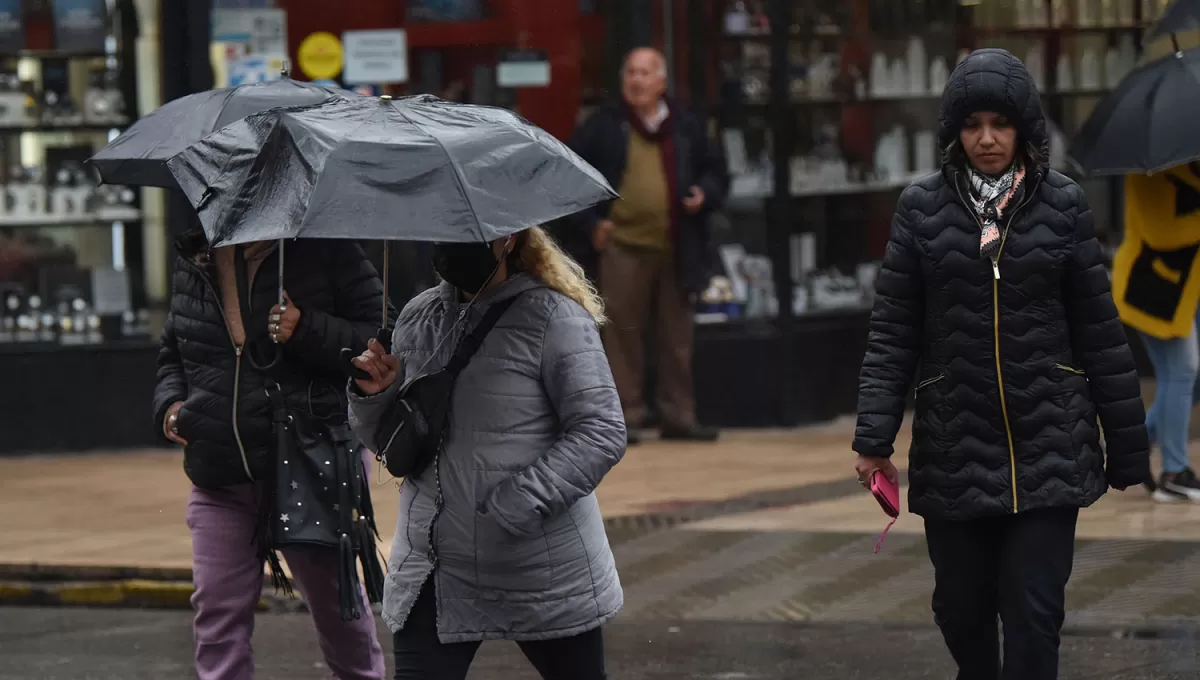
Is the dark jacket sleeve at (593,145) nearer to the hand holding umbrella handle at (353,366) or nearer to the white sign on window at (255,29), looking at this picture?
the white sign on window at (255,29)

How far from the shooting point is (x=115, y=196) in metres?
12.8

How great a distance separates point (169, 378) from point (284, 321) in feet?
1.92

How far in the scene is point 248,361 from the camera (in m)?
5.75

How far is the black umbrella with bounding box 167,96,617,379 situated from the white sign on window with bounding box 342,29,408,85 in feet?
26.3

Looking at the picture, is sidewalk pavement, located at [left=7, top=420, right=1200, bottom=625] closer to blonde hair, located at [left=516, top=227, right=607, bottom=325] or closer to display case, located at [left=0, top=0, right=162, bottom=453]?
display case, located at [left=0, top=0, right=162, bottom=453]

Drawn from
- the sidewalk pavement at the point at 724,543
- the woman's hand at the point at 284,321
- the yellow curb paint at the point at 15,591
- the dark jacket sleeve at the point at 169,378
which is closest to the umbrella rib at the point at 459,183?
the woman's hand at the point at 284,321

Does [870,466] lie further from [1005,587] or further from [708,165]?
[708,165]

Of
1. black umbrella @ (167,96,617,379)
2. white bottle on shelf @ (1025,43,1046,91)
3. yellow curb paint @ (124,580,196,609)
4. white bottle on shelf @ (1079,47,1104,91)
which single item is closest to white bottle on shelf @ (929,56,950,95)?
white bottle on shelf @ (1025,43,1046,91)

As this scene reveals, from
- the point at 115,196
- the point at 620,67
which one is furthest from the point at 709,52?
the point at 115,196

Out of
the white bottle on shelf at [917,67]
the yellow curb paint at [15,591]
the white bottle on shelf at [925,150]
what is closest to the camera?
the yellow curb paint at [15,591]

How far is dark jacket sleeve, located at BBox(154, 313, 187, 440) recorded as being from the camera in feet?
19.5

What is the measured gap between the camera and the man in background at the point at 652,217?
12.1 m

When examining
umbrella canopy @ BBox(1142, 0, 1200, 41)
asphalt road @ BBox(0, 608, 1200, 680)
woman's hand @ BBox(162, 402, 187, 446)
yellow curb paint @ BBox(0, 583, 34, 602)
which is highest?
umbrella canopy @ BBox(1142, 0, 1200, 41)

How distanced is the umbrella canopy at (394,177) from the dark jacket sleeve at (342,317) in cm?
98
